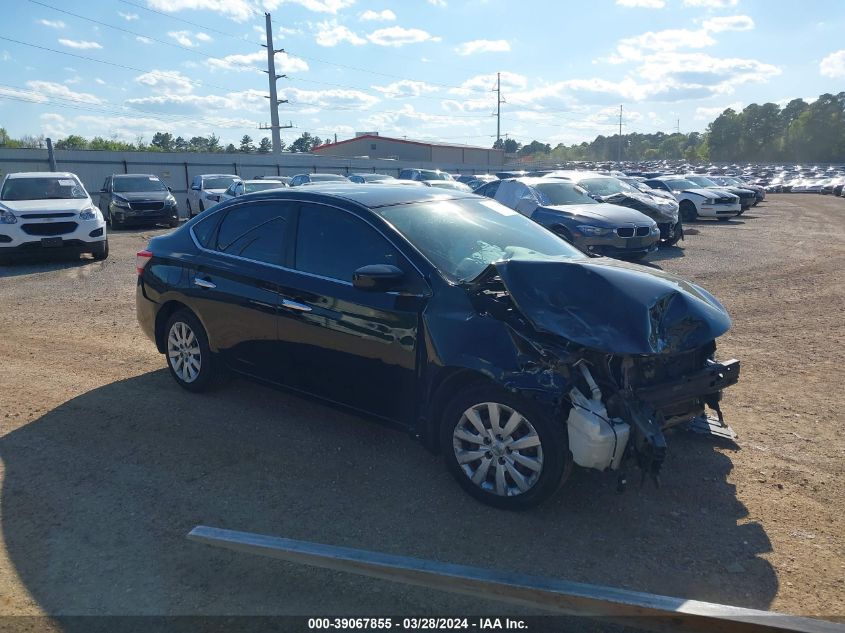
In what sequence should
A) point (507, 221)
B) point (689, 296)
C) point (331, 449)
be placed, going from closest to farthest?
point (689, 296) < point (331, 449) < point (507, 221)

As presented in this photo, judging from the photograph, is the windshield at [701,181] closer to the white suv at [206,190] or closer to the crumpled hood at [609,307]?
the white suv at [206,190]

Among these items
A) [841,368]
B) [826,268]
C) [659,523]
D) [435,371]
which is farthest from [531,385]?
[826,268]

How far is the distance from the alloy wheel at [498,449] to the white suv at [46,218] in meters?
11.4

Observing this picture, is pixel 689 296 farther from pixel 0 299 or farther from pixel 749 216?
pixel 749 216

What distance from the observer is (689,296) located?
4.02m

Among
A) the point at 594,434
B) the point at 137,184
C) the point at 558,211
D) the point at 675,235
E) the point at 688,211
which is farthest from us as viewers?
the point at 688,211

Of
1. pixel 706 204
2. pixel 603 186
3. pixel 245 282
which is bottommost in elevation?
pixel 706 204

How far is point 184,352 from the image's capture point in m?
5.73

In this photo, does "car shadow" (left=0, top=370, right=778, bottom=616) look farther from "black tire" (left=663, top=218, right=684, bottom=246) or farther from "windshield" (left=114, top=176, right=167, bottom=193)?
"windshield" (left=114, top=176, right=167, bottom=193)

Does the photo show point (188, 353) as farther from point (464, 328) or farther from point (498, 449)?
point (498, 449)

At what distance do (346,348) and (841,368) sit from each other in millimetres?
4650

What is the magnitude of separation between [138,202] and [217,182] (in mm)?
3892

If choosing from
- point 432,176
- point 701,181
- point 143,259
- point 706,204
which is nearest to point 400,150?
point 432,176

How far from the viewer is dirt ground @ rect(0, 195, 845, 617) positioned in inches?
125
